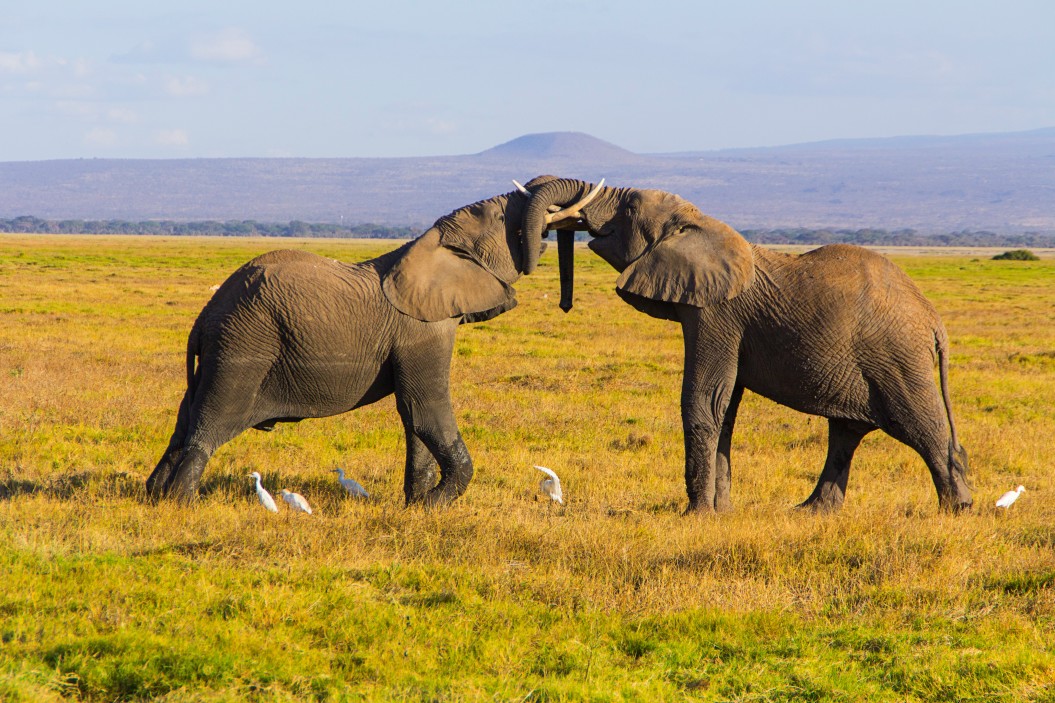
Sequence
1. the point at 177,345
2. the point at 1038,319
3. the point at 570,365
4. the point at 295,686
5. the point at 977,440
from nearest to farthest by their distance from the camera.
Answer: the point at 295,686 → the point at 977,440 → the point at 570,365 → the point at 177,345 → the point at 1038,319

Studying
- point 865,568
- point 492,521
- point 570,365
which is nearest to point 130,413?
point 492,521

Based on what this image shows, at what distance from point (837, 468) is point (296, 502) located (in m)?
4.40

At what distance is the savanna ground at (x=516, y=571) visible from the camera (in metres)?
5.89

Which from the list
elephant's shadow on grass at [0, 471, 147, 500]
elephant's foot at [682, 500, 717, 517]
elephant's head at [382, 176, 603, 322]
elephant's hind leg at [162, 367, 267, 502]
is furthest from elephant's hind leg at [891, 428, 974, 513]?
elephant's shadow on grass at [0, 471, 147, 500]

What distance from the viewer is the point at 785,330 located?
9492mm

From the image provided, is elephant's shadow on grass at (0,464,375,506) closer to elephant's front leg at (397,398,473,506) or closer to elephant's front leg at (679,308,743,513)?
elephant's front leg at (397,398,473,506)

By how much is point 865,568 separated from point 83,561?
4765 mm

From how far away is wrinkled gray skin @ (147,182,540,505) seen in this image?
9.22 metres

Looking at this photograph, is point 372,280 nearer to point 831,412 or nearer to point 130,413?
point 831,412

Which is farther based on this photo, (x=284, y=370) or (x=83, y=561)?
(x=284, y=370)

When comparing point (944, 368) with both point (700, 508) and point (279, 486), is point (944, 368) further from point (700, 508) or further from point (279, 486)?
point (279, 486)

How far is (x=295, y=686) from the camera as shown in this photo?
5738mm

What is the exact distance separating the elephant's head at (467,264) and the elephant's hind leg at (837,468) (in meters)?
2.92

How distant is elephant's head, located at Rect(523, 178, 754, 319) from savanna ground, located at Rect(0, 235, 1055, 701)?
175 centimetres
